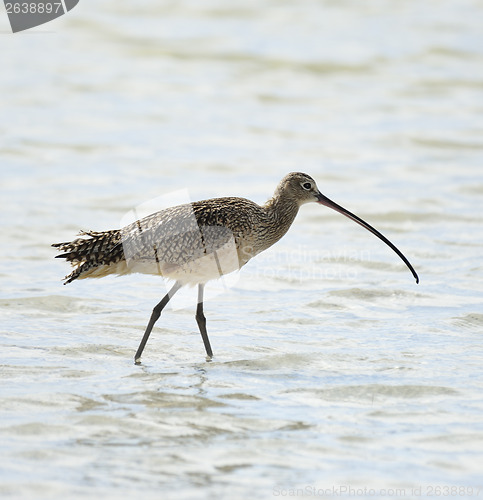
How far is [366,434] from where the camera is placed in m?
5.62

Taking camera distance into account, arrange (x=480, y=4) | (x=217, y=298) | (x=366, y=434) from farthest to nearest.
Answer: (x=480, y=4)
(x=217, y=298)
(x=366, y=434)

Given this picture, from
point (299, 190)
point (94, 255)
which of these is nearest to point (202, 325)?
point (94, 255)

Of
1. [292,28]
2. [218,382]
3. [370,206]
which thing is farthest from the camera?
[292,28]

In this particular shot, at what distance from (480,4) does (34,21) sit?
1037cm

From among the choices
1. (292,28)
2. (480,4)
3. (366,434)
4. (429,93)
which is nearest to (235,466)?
(366,434)

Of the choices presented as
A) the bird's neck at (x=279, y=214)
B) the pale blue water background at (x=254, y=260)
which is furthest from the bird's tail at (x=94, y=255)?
the bird's neck at (x=279, y=214)

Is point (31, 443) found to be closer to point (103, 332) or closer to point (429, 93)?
point (103, 332)

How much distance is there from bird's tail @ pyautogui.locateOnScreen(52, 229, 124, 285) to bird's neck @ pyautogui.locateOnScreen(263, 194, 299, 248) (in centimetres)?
117

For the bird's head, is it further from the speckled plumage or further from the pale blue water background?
the pale blue water background

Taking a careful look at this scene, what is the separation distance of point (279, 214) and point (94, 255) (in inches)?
57.7

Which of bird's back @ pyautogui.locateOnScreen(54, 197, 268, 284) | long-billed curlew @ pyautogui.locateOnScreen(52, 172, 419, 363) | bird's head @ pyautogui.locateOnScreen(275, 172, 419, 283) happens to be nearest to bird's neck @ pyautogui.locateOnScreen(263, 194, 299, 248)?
bird's head @ pyautogui.locateOnScreen(275, 172, 419, 283)

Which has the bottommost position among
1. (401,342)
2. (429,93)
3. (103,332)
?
(429,93)

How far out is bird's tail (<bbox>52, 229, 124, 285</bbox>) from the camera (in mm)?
7062

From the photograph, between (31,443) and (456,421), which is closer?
(31,443)
